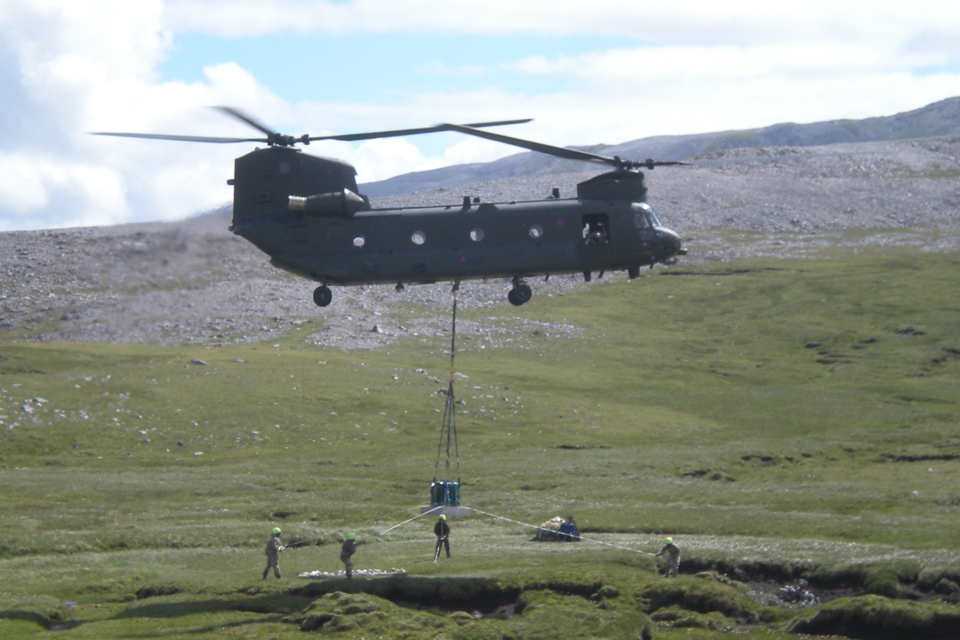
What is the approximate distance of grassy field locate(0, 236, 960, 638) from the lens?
3738 centimetres

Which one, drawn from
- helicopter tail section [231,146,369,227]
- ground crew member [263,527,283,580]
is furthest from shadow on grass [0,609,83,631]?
helicopter tail section [231,146,369,227]

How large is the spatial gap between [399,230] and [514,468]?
120ft

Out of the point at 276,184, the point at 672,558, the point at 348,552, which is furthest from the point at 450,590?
the point at 276,184

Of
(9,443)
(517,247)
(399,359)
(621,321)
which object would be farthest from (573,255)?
(621,321)

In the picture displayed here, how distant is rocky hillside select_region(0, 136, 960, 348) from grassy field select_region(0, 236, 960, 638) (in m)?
5.58

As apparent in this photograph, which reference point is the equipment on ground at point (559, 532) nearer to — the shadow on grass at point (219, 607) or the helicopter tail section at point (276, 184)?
the shadow on grass at point (219, 607)

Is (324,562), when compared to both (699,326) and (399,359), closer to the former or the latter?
(399,359)

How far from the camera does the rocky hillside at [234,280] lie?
40.3 meters

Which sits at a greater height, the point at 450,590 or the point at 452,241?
the point at 452,241

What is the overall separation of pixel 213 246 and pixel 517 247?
40.3ft

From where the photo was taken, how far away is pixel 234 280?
63.6 m

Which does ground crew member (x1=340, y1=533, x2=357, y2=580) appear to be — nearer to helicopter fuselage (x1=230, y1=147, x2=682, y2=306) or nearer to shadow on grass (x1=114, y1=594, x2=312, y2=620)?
shadow on grass (x1=114, y1=594, x2=312, y2=620)

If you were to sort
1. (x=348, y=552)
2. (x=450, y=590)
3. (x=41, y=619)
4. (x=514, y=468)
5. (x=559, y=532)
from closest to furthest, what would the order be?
1. (x=41, y=619)
2. (x=450, y=590)
3. (x=348, y=552)
4. (x=559, y=532)
5. (x=514, y=468)

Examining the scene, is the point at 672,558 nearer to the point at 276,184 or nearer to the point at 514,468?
the point at 276,184
